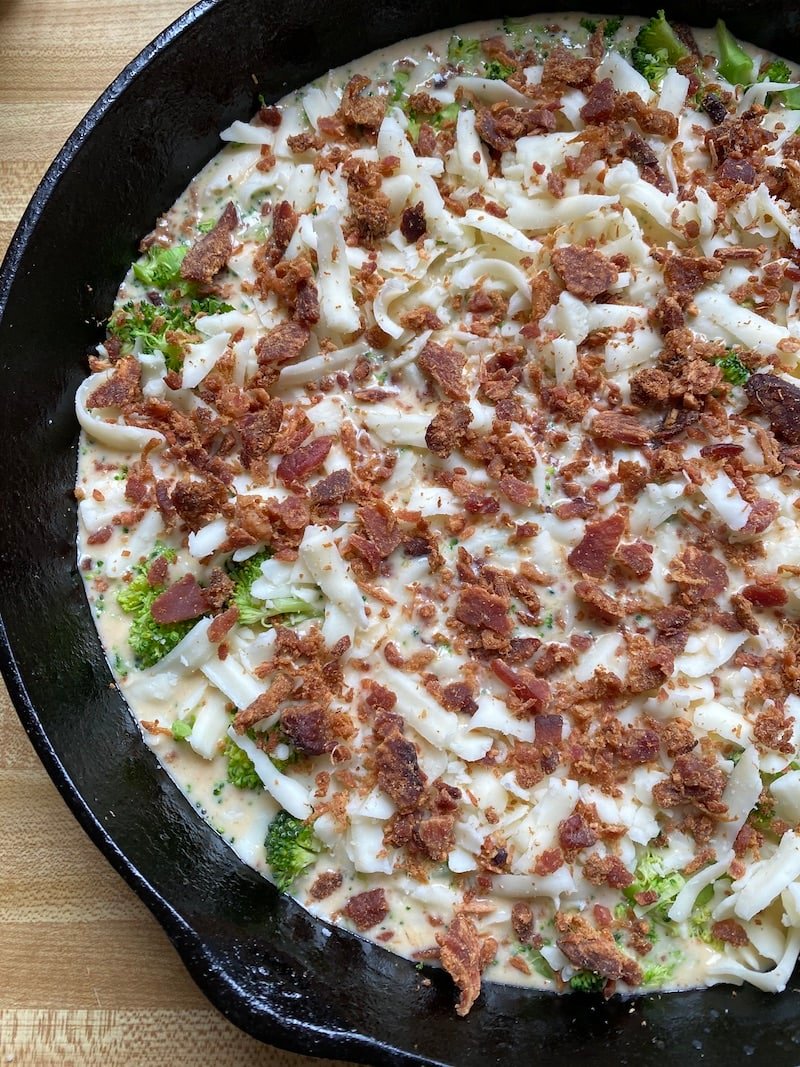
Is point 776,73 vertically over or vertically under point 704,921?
over

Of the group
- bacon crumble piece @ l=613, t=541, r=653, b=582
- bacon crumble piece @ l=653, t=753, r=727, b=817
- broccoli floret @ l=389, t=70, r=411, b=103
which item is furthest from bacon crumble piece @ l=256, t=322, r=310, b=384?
bacon crumble piece @ l=653, t=753, r=727, b=817

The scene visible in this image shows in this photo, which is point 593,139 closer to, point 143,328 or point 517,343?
point 517,343

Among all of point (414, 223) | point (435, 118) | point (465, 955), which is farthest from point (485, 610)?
point (435, 118)

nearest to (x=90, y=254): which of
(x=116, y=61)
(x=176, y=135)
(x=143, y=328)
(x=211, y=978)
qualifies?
(x=143, y=328)

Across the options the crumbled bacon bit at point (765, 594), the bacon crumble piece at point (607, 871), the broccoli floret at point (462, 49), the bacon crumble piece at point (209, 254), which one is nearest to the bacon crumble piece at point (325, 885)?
the bacon crumble piece at point (607, 871)

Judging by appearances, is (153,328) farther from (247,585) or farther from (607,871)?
(607,871)
